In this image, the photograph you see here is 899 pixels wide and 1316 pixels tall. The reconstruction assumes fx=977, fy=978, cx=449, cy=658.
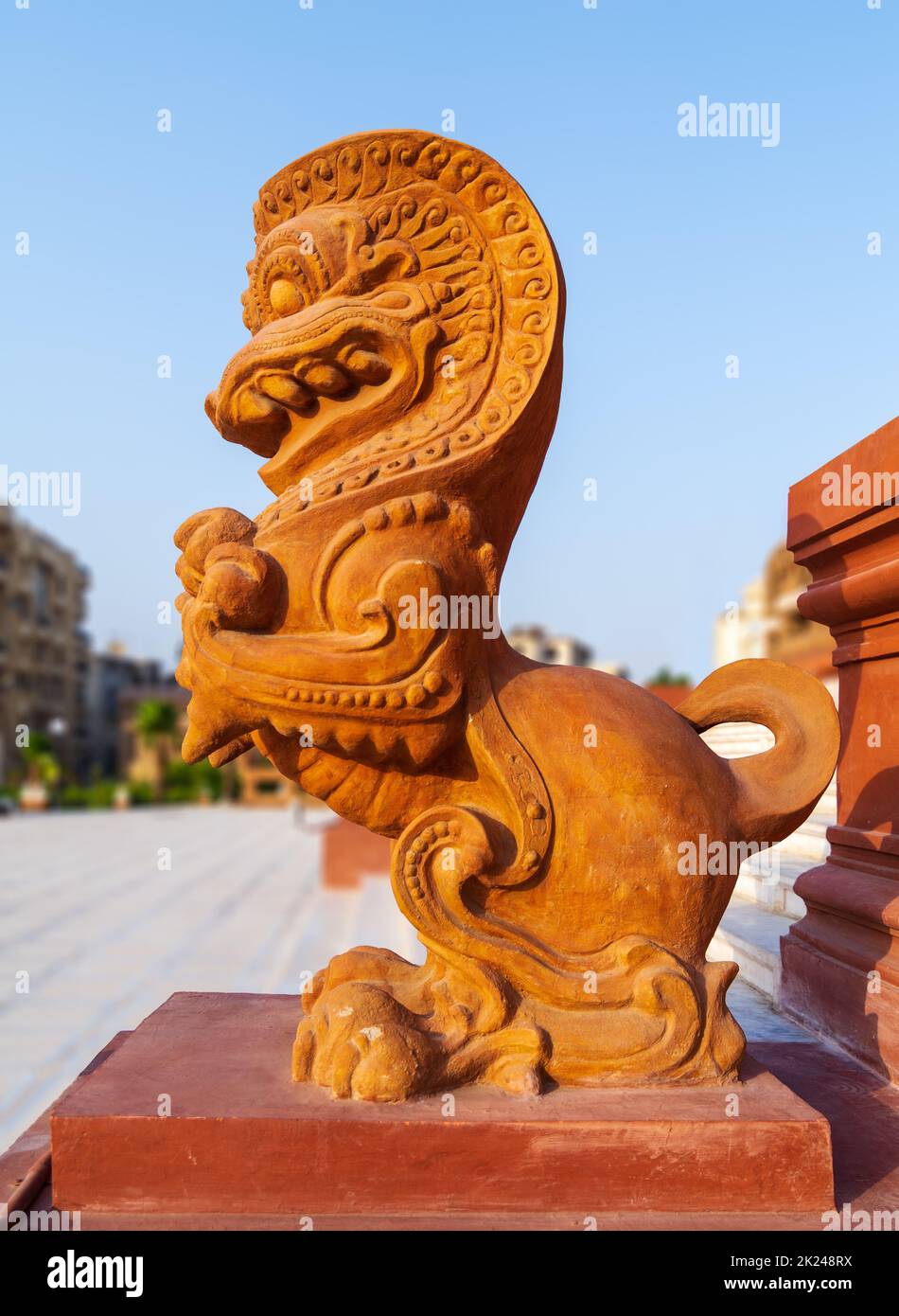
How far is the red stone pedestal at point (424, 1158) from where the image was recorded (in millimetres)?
1783

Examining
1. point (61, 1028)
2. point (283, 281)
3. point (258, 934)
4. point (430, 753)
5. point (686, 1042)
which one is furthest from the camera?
point (258, 934)

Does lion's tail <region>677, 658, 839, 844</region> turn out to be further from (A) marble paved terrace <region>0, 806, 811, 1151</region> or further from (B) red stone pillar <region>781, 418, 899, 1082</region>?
(A) marble paved terrace <region>0, 806, 811, 1151</region>

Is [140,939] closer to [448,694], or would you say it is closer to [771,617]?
[448,694]

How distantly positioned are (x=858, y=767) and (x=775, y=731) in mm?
606

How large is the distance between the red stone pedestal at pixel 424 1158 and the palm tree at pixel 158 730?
135 ft

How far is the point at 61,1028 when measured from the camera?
6004 mm

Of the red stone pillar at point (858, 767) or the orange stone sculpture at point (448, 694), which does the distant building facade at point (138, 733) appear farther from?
the orange stone sculpture at point (448, 694)

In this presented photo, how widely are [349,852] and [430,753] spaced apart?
32.2 feet

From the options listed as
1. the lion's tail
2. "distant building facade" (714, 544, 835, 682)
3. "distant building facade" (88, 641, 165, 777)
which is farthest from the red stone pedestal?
"distant building facade" (88, 641, 165, 777)

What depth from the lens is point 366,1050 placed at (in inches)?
75.8

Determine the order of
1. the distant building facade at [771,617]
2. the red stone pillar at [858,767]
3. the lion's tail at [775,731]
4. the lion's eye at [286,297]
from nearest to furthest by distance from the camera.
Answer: the lion's tail at [775,731] → the lion's eye at [286,297] → the red stone pillar at [858,767] → the distant building facade at [771,617]

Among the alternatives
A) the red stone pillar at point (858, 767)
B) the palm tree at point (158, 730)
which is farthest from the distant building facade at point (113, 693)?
the red stone pillar at point (858, 767)

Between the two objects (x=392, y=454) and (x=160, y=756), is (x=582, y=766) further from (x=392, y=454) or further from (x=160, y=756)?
(x=160, y=756)

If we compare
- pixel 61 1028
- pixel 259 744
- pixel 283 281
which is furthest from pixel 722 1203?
pixel 61 1028
